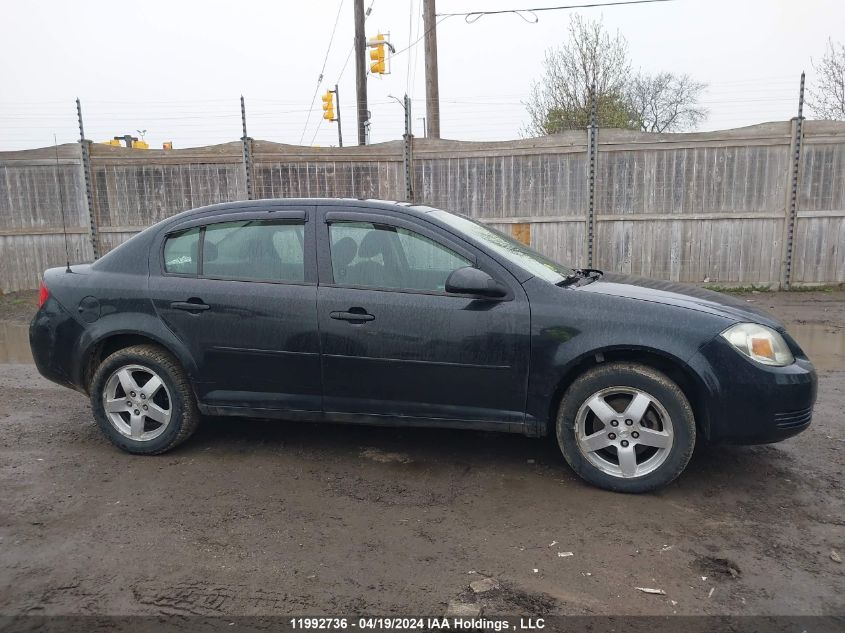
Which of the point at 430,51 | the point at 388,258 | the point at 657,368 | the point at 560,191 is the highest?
the point at 430,51

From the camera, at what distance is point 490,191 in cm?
1070

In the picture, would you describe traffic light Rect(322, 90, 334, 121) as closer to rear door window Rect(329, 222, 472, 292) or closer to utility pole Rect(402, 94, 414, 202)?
utility pole Rect(402, 94, 414, 202)

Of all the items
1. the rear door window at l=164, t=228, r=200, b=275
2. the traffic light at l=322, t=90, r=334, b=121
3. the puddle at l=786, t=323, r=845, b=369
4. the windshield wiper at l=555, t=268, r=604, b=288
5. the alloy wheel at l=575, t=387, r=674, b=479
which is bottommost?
the puddle at l=786, t=323, r=845, b=369

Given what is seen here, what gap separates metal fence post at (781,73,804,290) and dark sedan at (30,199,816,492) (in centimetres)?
744

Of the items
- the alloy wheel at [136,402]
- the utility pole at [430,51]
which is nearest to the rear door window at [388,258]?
the alloy wheel at [136,402]

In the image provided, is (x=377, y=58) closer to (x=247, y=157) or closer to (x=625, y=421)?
A: (x=247, y=157)

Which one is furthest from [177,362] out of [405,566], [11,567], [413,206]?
[405,566]

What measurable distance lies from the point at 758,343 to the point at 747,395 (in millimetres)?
301

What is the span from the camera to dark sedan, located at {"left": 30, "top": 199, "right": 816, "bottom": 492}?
3631 millimetres

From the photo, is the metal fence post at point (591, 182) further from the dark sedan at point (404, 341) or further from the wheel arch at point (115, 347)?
the wheel arch at point (115, 347)

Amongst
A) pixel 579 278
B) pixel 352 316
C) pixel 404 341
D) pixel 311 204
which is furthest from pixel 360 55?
pixel 404 341

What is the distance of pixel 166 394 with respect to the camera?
4328mm

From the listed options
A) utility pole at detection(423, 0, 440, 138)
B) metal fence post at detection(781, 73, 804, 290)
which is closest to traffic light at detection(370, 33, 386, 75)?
utility pole at detection(423, 0, 440, 138)

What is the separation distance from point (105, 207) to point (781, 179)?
35.2 feet
